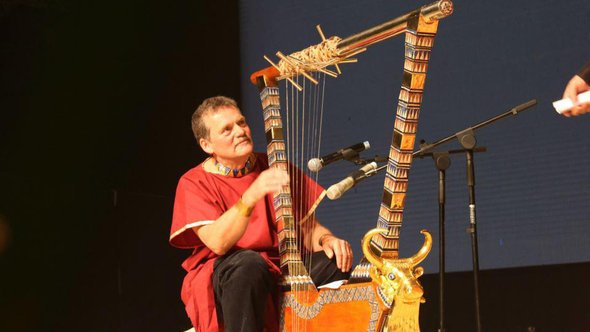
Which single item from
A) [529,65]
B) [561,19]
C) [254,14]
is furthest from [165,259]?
[561,19]

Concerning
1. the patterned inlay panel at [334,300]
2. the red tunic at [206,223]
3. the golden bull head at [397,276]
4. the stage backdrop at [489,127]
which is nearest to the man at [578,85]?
the golden bull head at [397,276]

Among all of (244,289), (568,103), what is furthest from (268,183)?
(568,103)

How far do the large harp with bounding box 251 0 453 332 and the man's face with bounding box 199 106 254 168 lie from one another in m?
0.33

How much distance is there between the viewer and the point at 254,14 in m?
3.77

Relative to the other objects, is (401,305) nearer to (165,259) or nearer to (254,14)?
(165,259)

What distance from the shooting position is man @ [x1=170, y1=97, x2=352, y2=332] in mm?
1718

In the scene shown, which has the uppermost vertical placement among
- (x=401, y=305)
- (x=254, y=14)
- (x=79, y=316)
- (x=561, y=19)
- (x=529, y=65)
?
(x=254, y=14)

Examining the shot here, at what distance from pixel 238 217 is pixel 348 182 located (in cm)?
34

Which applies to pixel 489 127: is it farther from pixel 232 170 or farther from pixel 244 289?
pixel 244 289

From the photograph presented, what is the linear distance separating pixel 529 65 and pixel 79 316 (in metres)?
2.47

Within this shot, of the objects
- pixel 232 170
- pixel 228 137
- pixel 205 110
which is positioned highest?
pixel 205 110

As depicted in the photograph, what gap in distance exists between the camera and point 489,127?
10.3 ft

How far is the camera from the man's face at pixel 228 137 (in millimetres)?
2061

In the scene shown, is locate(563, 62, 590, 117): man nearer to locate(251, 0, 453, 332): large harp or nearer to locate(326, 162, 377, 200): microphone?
locate(251, 0, 453, 332): large harp
